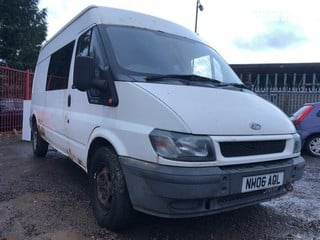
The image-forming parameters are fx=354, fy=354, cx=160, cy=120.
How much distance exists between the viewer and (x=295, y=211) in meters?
4.35

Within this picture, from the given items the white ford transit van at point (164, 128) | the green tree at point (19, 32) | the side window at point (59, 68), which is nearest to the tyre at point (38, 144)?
the side window at point (59, 68)

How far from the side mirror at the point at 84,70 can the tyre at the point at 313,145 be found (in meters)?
6.82

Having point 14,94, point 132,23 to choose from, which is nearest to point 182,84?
point 132,23

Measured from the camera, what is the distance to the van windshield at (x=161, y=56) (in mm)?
3594

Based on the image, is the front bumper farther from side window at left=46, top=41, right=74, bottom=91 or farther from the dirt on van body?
side window at left=46, top=41, right=74, bottom=91

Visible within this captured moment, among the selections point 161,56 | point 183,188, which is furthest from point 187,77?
point 183,188

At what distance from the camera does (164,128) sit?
2877 millimetres

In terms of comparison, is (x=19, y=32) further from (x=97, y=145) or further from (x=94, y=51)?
(x=97, y=145)

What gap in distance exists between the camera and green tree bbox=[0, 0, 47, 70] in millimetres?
16094

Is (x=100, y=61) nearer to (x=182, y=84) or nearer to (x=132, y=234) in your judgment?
(x=182, y=84)

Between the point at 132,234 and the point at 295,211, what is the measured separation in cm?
214

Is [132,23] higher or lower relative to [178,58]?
higher

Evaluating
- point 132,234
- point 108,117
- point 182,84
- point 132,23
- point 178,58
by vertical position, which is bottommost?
point 132,234

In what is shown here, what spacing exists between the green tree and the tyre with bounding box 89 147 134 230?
14.3 meters
